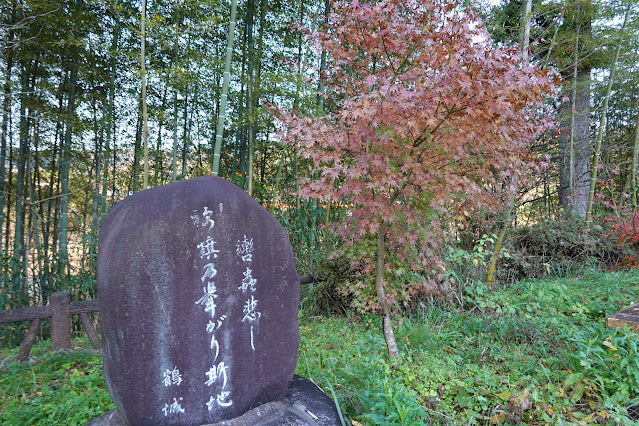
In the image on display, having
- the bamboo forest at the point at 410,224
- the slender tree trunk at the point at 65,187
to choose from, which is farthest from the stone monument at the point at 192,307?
the slender tree trunk at the point at 65,187

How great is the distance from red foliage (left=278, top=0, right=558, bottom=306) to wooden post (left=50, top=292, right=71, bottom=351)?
301 centimetres

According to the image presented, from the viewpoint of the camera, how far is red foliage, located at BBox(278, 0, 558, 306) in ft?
7.07

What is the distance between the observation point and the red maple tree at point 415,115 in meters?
2.16

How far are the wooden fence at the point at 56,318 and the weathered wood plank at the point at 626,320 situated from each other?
5.03 meters

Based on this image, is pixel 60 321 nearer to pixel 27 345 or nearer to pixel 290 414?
pixel 27 345

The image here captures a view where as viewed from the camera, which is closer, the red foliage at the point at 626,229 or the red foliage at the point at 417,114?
the red foliage at the point at 417,114

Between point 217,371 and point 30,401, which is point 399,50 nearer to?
point 217,371

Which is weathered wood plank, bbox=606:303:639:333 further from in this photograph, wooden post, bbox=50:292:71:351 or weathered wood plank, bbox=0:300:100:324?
wooden post, bbox=50:292:71:351

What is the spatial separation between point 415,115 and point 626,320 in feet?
7.69

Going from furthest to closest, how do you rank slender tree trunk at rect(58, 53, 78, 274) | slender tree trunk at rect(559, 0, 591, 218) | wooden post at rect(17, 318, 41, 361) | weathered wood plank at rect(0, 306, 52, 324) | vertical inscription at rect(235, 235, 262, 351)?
slender tree trunk at rect(559, 0, 591, 218) < slender tree trunk at rect(58, 53, 78, 274) < wooden post at rect(17, 318, 41, 361) < weathered wood plank at rect(0, 306, 52, 324) < vertical inscription at rect(235, 235, 262, 351)

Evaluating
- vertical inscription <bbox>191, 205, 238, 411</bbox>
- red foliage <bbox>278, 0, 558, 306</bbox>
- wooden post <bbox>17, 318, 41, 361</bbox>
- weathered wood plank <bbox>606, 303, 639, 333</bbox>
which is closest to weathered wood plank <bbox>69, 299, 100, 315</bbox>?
wooden post <bbox>17, 318, 41, 361</bbox>

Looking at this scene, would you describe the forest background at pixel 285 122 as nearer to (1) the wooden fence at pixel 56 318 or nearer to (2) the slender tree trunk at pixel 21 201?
(2) the slender tree trunk at pixel 21 201

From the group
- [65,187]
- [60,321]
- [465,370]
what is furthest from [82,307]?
[465,370]

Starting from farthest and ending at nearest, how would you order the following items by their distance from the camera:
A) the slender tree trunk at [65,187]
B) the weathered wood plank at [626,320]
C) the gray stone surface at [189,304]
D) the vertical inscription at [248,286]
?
the slender tree trunk at [65,187] → the weathered wood plank at [626,320] → the vertical inscription at [248,286] → the gray stone surface at [189,304]
